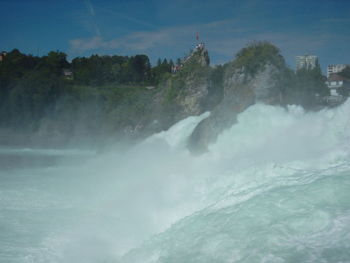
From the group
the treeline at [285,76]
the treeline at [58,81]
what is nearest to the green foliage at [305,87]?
the treeline at [285,76]

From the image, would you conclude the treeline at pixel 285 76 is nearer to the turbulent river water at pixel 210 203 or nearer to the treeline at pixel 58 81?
the turbulent river water at pixel 210 203

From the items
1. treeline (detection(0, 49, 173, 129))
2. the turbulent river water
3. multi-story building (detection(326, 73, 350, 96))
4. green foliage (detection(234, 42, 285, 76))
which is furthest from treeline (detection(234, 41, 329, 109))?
treeline (detection(0, 49, 173, 129))

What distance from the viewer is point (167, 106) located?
26219mm

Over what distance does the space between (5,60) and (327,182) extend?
5263cm

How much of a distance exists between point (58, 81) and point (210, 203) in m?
32.8

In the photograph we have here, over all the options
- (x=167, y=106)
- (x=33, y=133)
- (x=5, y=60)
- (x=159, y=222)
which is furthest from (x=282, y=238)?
(x=5, y=60)

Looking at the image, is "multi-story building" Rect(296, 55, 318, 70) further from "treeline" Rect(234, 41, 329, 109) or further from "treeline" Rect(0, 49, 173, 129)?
"treeline" Rect(0, 49, 173, 129)

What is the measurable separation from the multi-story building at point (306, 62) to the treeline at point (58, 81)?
721 inches

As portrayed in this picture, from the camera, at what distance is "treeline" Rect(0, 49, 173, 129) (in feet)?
121

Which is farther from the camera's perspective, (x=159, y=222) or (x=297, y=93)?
(x=297, y=93)

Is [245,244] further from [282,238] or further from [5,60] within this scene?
[5,60]

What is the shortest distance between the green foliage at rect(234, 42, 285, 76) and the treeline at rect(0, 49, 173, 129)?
1781 centimetres

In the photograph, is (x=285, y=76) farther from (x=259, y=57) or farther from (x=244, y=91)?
(x=244, y=91)

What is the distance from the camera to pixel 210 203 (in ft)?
29.7
